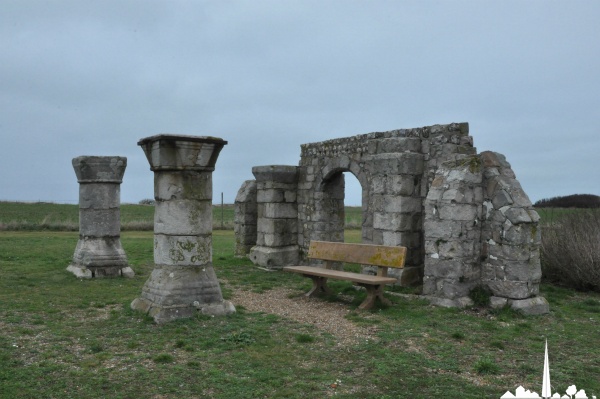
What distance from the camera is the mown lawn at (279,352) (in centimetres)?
474

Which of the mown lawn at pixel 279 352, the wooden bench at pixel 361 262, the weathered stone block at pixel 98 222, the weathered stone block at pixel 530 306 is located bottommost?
the mown lawn at pixel 279 352

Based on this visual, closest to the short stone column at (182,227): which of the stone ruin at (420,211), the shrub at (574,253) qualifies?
the stone ruin at (420,211)

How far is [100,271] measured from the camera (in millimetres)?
10977

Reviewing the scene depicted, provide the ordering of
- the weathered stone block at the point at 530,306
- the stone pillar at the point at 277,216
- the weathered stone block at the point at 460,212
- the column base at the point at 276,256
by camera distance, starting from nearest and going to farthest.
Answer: the weathered stone block at the point at 530,306, the weathered stone block at the point at 460,212, the column base at the point at 276,256, the stone pillar at the point at 277,216

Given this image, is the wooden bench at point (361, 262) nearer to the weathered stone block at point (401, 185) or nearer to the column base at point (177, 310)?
Result: the weathered stone block at point (401, 185)

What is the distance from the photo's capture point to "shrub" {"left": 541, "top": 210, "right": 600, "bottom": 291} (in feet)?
32.0

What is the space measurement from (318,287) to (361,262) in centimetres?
101

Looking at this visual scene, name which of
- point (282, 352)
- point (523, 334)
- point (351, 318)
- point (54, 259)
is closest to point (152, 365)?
point (282, 352)

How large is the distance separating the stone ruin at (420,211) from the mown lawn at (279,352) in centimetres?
59

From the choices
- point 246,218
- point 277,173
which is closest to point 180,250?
point 277,173

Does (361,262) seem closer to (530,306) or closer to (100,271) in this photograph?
(530,306)

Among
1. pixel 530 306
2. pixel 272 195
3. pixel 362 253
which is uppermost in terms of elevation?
pixel 272 195

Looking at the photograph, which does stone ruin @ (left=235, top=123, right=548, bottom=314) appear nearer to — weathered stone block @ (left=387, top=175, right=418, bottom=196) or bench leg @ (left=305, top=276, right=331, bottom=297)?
weathered stone block @ (left=387, top=175, right=418, bottom=196)

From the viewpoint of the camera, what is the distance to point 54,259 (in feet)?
43.4
